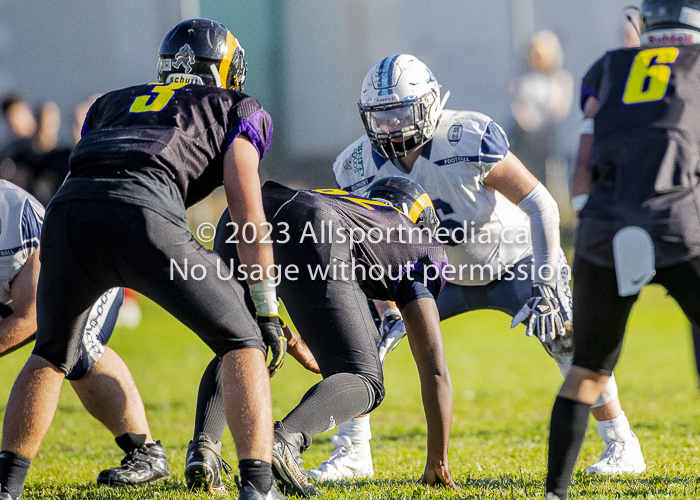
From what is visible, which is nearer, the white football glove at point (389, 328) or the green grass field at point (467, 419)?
the green grass field at point (467, 419)

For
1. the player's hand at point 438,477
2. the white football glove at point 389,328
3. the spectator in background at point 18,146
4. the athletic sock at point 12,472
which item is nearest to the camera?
the athletic sock at point 12,472

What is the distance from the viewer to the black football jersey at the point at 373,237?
338 cm

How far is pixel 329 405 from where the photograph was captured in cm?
318

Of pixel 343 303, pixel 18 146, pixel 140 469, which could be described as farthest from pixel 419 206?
pixel 18 146

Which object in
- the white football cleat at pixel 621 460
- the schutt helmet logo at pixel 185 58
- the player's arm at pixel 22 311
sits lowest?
the white football cleat at pixel 621 460

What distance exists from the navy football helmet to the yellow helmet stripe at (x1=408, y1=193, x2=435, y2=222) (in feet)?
3.32

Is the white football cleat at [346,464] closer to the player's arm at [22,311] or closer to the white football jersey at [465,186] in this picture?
the white football jersey at [465,186]

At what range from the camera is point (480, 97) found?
1461 cm

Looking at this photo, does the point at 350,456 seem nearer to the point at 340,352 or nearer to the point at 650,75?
the point at 340,352

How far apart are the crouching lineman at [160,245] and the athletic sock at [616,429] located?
1888 mm

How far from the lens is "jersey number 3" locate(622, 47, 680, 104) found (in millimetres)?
2770

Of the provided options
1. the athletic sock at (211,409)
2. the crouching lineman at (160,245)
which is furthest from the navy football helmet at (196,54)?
the athletic sock at (211,409)

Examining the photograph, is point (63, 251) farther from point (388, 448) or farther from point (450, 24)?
point (450, 24)

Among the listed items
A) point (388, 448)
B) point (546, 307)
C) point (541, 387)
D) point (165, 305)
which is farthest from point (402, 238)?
point (541, 387)
